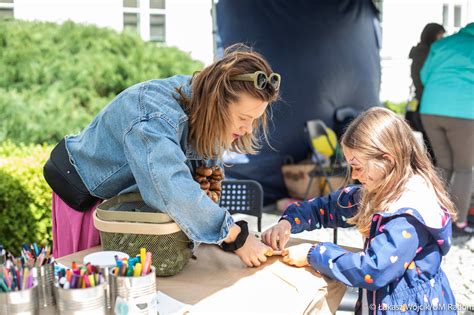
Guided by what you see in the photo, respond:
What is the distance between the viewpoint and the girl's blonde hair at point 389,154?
1.76 metres

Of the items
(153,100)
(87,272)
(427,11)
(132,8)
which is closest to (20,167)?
(153,100)

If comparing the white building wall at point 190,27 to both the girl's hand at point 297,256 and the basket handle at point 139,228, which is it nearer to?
the girl's hand at point 297,256

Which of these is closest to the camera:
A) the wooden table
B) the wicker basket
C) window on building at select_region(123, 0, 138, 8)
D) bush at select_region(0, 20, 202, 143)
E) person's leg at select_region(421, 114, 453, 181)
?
the wooden table

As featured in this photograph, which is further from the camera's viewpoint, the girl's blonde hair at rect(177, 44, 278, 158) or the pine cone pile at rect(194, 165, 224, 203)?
the pine cone pile at rect(194, 165, 224, 203)

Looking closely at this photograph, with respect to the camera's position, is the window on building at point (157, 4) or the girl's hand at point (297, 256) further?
the window on building at point (157, 4)

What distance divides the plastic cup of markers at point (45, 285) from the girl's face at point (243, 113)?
2.16 feet

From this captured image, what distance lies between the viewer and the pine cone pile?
5.90 feet

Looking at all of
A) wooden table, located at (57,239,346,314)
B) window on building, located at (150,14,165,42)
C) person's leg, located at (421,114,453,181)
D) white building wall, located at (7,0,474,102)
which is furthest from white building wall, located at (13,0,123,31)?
wooden table, located at (57,239,346,314)

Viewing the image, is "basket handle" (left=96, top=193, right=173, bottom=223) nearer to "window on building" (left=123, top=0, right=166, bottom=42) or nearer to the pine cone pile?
the pine cone pile

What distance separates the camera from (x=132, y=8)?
805 centimetres

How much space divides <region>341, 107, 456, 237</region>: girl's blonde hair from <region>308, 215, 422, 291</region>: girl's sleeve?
0.43ft

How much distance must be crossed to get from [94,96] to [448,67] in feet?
14.2

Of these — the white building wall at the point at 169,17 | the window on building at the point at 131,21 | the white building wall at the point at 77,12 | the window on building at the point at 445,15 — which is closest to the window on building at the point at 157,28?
the white building wall at the point at 169,17

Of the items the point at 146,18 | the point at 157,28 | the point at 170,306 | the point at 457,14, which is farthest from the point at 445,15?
the point at 170,306
